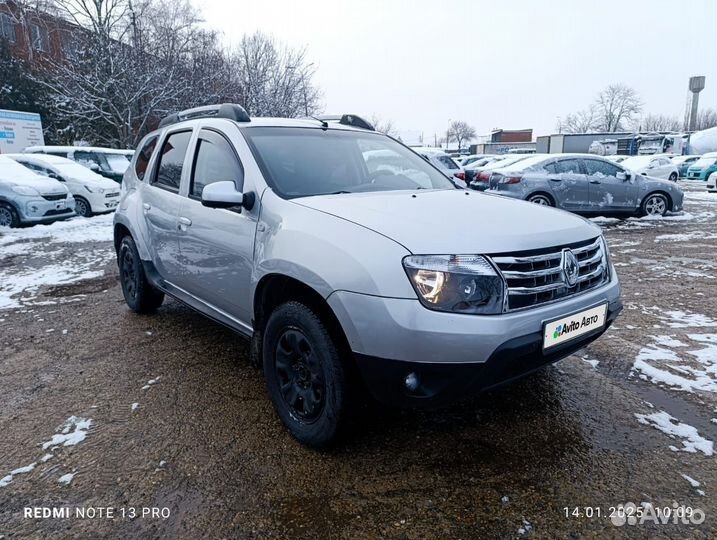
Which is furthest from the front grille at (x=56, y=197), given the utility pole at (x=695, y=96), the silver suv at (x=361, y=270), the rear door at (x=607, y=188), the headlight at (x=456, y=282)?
the utility pole at (x=695, y=96)

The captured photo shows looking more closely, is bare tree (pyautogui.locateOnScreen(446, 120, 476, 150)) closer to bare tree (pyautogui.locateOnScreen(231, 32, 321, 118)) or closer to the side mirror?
bare tree (pyautogui.locateOnScreen(231, 32, 321, 118))

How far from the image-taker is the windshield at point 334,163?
9.41ft

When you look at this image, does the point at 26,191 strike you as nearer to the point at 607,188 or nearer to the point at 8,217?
the point at 8,217

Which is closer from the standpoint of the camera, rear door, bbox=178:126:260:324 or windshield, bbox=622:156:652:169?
rear door, bbox=178:126:260:324

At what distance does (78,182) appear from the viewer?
12008 mm

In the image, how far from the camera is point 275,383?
104 inches

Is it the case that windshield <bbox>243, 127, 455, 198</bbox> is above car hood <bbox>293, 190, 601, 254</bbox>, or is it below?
above

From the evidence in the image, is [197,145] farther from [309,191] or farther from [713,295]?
[713,295]

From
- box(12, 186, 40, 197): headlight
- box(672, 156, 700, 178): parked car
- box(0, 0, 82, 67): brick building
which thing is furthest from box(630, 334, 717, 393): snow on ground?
box(672, 156, 700, 178): parked car

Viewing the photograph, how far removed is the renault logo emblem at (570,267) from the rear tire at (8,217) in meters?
11.3

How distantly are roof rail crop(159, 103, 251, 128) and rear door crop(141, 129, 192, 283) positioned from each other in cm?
20

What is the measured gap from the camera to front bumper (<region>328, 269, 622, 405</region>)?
6.42ft

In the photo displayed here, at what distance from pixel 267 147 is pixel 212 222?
61 centimetres


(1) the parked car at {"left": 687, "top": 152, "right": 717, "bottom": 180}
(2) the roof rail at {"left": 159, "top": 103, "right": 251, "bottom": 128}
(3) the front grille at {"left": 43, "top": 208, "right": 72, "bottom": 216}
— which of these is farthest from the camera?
(1) the parked car at {"left": 687, "top": 152, "right": 717, "bottom": 180}
